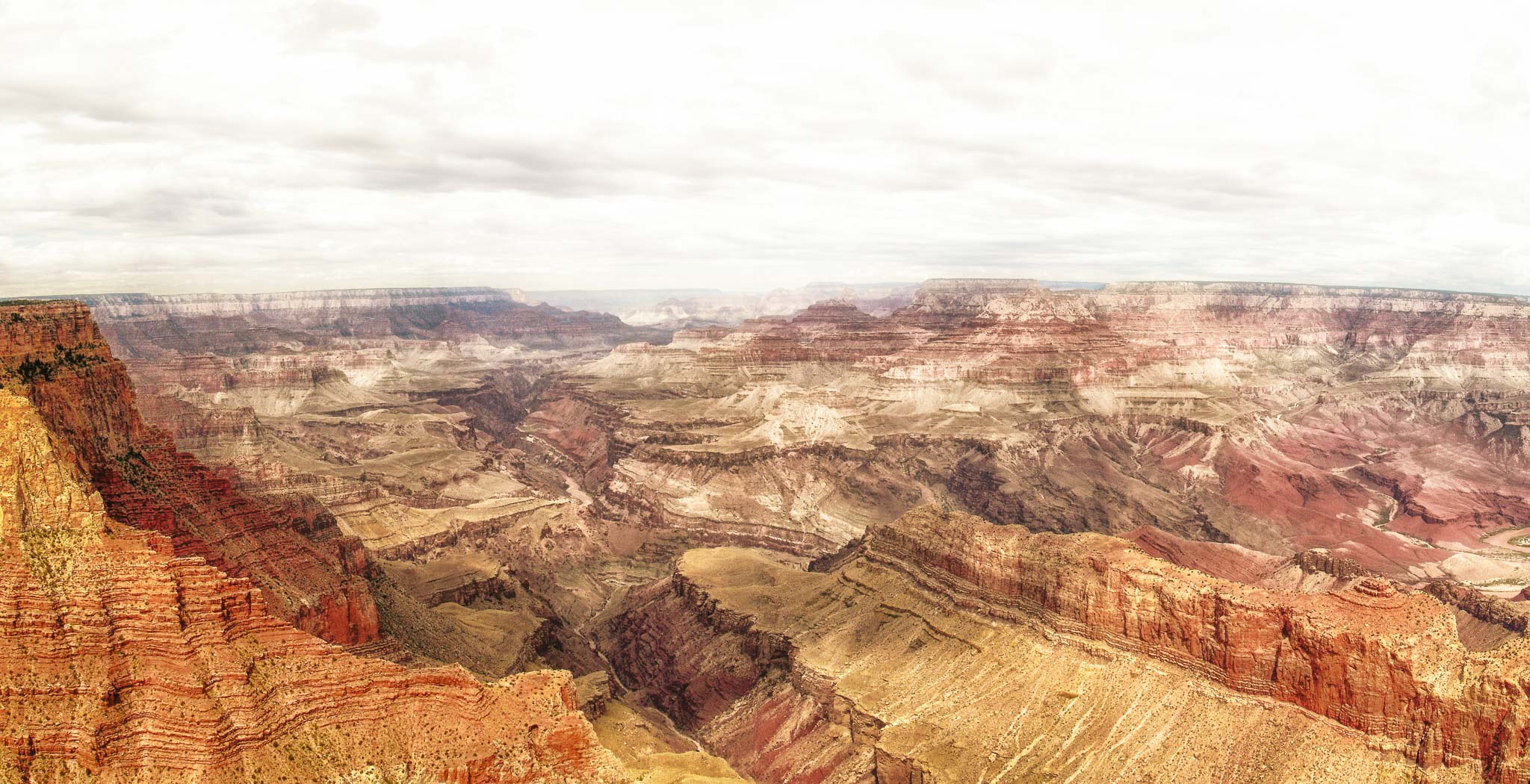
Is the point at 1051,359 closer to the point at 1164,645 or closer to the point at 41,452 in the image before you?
the point at 1164,645

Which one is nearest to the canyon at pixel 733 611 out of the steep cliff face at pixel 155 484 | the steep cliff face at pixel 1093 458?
the steep cliff face at pixel 155 484

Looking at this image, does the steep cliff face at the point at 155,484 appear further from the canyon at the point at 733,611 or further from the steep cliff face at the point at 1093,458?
the steep cliff face at the point at 1093,458

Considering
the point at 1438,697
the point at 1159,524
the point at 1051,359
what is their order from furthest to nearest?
the point at 1051,359, the point at 1159,524, the point at 1438,697

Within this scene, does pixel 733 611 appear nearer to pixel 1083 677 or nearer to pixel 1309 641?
pixel 1083 677

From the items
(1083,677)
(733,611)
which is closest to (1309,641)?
(1083,677)

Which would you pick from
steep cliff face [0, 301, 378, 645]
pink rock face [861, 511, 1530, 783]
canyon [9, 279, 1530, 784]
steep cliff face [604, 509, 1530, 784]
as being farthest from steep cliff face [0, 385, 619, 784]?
pink rock face [861, 511, 1530, 783]

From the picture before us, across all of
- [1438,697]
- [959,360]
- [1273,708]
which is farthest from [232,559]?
[959,360]

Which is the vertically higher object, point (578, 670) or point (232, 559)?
point (232, 559)
